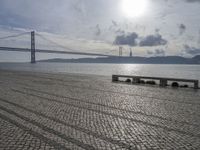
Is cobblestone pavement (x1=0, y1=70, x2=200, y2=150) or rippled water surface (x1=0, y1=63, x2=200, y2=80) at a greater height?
cobblestone pavement (x1=0, y1=70, x2=200, y2=150)

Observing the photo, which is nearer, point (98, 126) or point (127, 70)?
point (98, 126)

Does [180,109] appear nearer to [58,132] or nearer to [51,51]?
[58,132]

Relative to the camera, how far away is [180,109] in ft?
25.3

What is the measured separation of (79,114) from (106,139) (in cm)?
226

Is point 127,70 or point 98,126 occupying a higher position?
point 98,126

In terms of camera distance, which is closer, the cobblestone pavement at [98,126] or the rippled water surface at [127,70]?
the cobblestone pavement at [98,126]

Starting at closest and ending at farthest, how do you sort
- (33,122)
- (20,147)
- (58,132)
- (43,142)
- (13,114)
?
(20,147) < (43,142) < (58,132) < (33,122) < (13,114)

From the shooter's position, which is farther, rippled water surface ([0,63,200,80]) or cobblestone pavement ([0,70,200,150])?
rippled water surface ([0,63,200,80])

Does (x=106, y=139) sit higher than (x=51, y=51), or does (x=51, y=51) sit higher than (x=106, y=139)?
(x=51, y=51)

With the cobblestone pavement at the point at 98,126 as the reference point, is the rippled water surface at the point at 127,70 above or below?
below

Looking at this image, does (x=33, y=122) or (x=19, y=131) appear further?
(x=33, y=122)

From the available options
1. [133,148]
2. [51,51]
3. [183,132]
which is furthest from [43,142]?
[51,51]

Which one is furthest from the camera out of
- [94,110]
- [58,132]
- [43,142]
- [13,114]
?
[94,110]

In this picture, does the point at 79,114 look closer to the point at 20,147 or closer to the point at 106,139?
the point at 106,139
